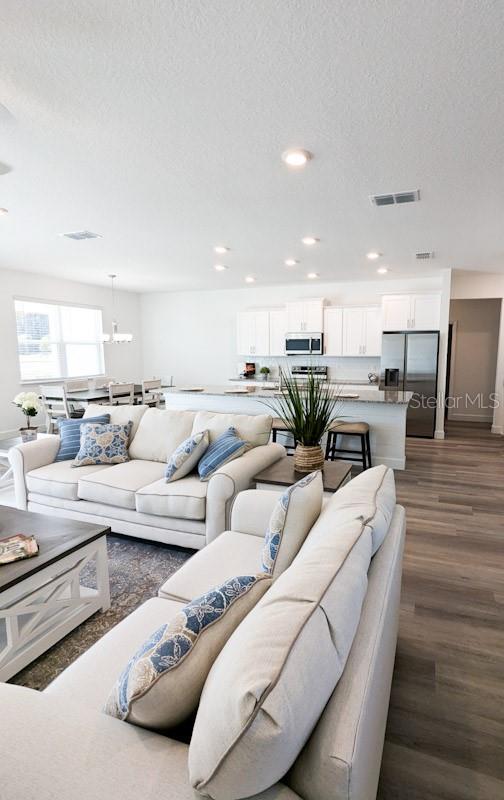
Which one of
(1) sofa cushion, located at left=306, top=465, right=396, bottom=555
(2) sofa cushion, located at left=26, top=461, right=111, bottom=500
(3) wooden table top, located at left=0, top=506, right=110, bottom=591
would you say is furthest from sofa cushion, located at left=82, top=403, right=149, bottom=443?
(1) sofa cushion, located at left=306, top=465, right=396, bottom=555

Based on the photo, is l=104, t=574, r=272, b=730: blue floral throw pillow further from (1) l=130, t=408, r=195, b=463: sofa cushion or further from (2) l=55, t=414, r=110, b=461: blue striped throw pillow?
(2) l=55, t=414, r=110, b=461: blue striped throw pillow

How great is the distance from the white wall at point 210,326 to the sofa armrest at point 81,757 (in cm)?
684

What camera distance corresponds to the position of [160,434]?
354cm

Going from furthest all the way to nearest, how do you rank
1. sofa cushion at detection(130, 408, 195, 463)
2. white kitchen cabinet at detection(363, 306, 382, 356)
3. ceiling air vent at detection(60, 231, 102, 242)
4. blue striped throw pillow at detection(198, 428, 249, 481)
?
white kitchen cabinet at detection(363, 306, 382, 356) → ceiling air vent at detection(60, 231, 102, 242) → sofa cushion at detection(130, 408, 195, 463) → blue striped throw pillow at detection(198, 428, 249, 481)

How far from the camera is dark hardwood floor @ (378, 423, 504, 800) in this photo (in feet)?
4.64

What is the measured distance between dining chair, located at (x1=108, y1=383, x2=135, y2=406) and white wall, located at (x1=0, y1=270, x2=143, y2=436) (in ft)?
5.67

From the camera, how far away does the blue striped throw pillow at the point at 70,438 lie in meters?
3.53

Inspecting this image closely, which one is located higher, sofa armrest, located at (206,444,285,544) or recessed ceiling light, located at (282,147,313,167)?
recessed ceiling light, located at (282,147,313,167)

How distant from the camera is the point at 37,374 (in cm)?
707

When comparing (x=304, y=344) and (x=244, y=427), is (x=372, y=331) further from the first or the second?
(x=244, y=427)

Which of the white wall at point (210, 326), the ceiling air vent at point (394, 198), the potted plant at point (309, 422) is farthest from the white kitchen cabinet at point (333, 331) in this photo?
the potted plant at point (309, 422)

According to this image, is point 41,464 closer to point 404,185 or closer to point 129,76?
point 129,76

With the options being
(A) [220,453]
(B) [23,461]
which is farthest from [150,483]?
(B) [23,461]

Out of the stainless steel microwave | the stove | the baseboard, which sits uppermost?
the stainless steel microwave
